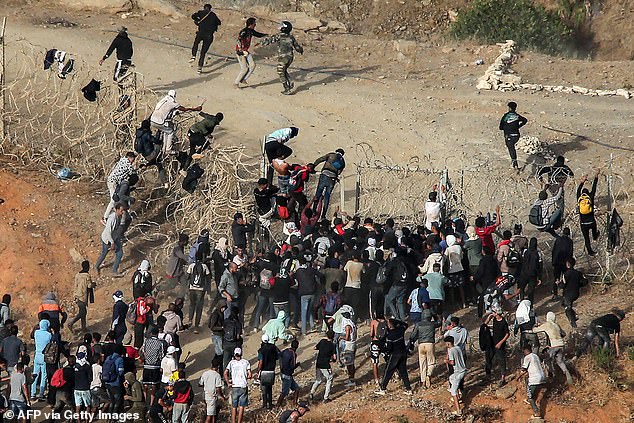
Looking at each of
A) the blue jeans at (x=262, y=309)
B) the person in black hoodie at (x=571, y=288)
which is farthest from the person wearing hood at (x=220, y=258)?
the person in black hoodie at (x=571, y=288)

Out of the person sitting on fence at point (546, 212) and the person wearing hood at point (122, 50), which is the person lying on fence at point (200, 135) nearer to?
the person wearing hood at point (122, 50)

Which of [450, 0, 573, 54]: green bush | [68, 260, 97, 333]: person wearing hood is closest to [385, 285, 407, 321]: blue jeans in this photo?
[68, 260, 97, 333]: person wearing hood

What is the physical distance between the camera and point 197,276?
22297 mm

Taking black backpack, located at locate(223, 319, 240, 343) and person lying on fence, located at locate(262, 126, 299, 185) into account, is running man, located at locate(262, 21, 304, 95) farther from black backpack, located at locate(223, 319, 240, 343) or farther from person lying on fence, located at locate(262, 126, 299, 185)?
black backpack, located at locate(223, 319, 240, 343)

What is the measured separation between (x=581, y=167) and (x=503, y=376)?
302 inches

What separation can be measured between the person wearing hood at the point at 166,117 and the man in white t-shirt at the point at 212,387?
6.75 meters

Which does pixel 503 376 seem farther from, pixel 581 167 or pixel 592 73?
pixel 592 73

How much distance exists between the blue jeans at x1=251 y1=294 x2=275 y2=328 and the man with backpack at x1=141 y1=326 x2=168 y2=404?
2313 millimetres

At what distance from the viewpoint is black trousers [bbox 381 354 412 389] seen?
67.2ft

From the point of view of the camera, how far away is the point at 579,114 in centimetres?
2988

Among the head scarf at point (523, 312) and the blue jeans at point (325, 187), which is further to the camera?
the blue jeans at point (325, 187)

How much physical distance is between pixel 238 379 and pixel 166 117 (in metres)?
7.16

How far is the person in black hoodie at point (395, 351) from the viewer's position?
20312 millimetres

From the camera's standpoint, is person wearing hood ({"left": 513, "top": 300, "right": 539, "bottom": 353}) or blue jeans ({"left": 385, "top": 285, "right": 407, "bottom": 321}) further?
blue jeans ({"left": 385, "top": 285, "right": 407, "bottom": 321})
